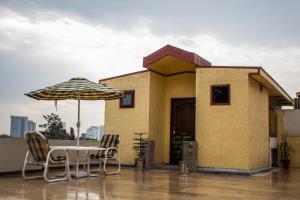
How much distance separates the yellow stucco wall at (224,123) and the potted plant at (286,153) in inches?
158

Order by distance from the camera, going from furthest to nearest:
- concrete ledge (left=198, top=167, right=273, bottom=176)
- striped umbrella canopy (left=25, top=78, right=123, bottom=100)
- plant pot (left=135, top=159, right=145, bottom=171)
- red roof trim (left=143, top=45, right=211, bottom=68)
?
red roof trim (left=143, top=45, right=211, bottom=68) < plant pot (left=135, top=159, right=145, bottom=171) < concrete ledge (left=198, top=167, right=273, bottom=176) < striped umbrella canopy (left=25, top=78, right=123, bottom=100)

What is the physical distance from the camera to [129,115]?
1156cm

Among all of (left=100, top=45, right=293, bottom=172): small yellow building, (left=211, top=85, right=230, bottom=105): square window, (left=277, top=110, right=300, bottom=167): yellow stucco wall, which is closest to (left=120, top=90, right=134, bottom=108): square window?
(left=100, top=45, right=293, bottom=172): small yellow building

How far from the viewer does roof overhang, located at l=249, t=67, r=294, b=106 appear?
393 inches

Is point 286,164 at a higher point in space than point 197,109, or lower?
A: lower

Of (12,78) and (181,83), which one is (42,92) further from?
(181,83)

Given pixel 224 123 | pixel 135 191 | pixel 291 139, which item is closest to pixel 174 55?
pixel 224 123

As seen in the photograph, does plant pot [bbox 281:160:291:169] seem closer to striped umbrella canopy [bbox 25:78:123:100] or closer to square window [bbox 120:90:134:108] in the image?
square window [bbox 120:90:134:108]

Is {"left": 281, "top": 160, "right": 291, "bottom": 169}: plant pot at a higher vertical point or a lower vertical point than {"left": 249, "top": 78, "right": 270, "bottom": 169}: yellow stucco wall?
lower

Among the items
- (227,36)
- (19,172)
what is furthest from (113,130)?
(227,36)

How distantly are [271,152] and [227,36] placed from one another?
15.2 ft

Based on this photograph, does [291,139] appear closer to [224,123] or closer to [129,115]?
[224,123]

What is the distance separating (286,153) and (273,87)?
9.38 ft

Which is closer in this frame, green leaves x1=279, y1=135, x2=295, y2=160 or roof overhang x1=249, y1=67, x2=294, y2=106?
roof overhang x1=249, y1=67, x2=294, y2=106
